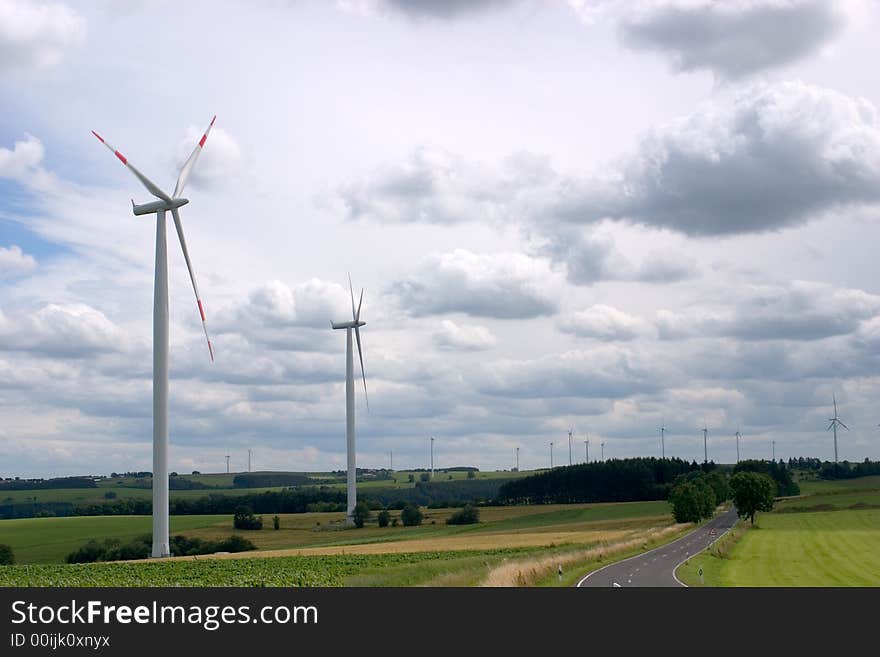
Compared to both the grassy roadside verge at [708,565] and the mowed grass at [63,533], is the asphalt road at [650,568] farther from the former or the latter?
the mowed grass at [63,533]

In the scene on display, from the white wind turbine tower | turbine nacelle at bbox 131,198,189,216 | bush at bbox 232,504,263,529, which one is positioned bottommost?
bush at bbox 232,504,263,529

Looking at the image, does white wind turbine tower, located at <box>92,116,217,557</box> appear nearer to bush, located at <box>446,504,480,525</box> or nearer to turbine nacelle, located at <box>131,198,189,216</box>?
turbine nacelle, located at <box>131,198,189,216</box>

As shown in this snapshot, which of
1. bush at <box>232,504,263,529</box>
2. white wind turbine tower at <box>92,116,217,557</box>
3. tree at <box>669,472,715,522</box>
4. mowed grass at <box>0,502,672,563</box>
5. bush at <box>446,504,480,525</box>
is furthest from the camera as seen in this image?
bush at <box>446,504,480,525</box>

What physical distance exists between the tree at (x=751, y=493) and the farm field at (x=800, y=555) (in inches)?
121

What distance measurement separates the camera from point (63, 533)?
17150 centimetres

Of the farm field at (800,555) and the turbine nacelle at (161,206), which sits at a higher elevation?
the turbine nacelle at (161,206)

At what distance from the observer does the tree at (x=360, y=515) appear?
16612cm

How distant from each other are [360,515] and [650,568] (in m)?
108

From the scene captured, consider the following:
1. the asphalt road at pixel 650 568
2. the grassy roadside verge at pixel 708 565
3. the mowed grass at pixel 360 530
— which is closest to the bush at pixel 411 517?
the mowed grass at pixel 360 530

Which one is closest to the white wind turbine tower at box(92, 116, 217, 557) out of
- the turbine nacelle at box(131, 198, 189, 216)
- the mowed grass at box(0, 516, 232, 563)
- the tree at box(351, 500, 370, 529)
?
the turbine nacelle at box(131, 198, 189, 216)

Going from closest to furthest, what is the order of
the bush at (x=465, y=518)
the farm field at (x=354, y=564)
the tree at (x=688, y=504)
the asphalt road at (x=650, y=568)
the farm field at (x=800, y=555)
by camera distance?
the farm field at (x=354, y=564) → the asphalt road at (x=650, y=568) → the farm field at (x=800, y=555) → the tree at (x=688, y=504) → the bush at (x=465, y=518)

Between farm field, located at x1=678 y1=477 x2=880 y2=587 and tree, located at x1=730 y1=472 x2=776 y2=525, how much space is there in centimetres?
306

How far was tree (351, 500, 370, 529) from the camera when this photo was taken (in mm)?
166125

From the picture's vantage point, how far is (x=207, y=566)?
70.8m
